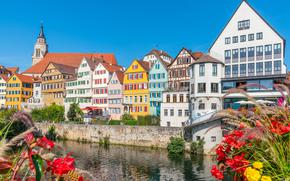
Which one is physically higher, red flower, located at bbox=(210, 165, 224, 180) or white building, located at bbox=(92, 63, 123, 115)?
white building, located at bbox=(92, 63, 123, 115)

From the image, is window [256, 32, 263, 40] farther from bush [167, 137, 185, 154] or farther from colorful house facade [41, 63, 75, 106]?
colorful house facade [41, 63, 75, 106]

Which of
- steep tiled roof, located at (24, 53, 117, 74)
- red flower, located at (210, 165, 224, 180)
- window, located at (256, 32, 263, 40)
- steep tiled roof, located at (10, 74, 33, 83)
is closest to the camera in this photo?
red flower, located at (210, 165, 224, 180)

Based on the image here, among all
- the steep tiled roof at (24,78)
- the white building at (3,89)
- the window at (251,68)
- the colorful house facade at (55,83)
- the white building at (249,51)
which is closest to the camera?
the white building at (249,51)

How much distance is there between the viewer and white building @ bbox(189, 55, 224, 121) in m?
38.2

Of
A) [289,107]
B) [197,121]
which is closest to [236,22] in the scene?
[197,121]

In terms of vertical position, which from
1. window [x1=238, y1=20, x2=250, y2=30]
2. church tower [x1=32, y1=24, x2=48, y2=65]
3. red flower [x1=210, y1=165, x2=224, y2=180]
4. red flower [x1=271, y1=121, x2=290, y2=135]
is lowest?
red flower [x1=210, y1=165, x2=224, y2=180]

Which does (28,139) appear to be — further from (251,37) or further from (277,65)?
(251,37)

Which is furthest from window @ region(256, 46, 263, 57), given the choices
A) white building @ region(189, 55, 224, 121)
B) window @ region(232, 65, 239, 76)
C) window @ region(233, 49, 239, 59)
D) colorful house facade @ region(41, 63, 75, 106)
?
colorful house facade @ region(41, 63, 75, 106)

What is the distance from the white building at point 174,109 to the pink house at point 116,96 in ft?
41.8

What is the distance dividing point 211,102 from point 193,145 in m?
7.39

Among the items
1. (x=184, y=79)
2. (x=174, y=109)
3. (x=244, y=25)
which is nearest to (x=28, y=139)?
(x=244, y=25)

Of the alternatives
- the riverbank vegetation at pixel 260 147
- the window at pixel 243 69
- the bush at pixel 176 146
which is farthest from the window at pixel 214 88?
the riverbank vegetation at pixel 260 147

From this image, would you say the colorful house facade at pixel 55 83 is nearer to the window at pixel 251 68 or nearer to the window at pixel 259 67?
the window at pixel 251 68

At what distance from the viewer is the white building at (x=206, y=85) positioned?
38250 millimetres
